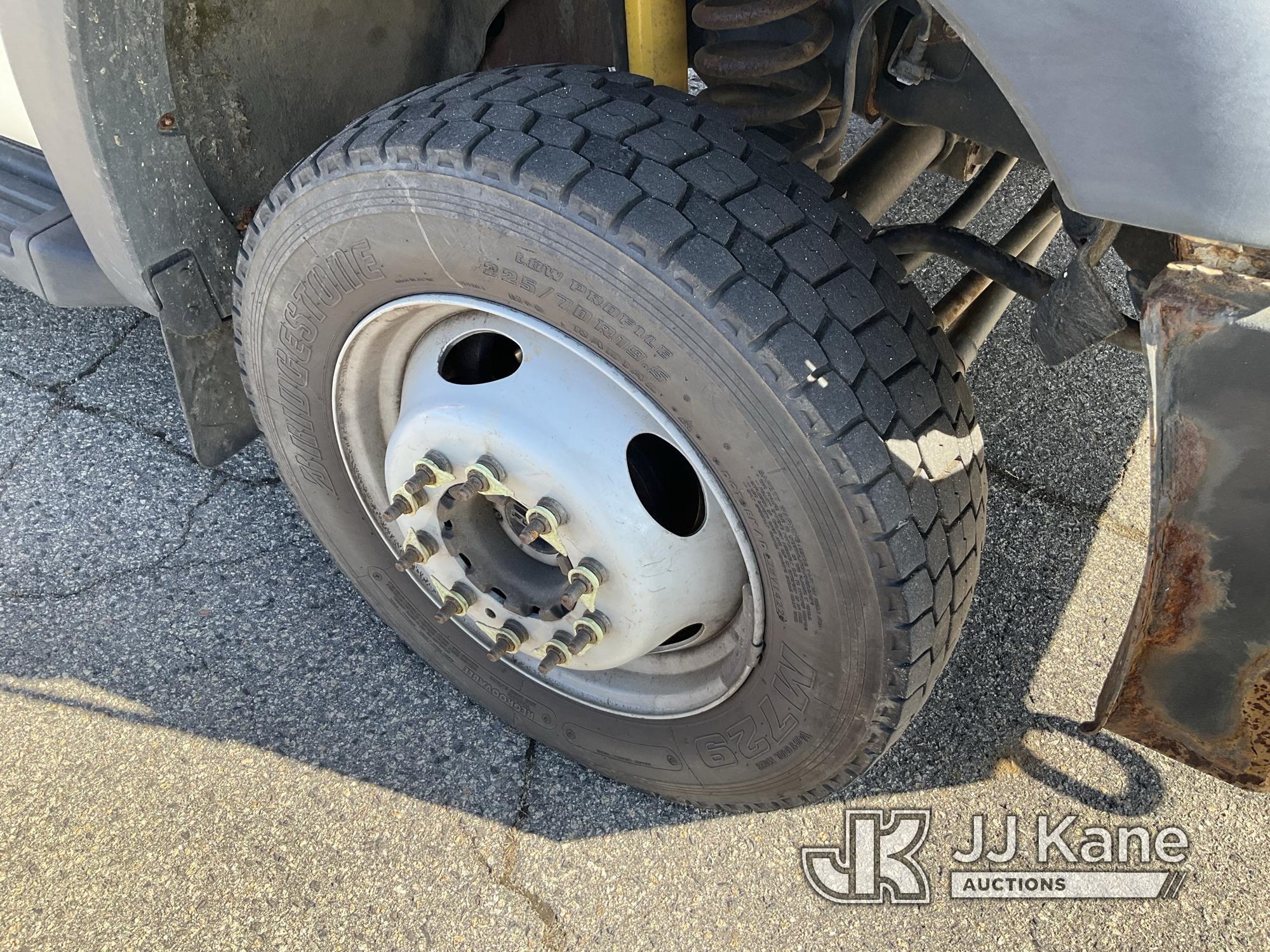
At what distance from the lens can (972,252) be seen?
A: 5.56 feet

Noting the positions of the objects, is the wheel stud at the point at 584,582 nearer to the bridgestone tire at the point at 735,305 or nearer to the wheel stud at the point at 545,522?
the wheel stud at the point at 545,522

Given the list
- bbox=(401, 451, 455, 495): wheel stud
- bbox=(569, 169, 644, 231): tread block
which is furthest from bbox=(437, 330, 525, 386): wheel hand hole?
bbox=(569, 169, 644, 231): tread block

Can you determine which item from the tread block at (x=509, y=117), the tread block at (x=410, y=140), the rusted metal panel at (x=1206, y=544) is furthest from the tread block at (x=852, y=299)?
the tread block at (x=410, y=140)

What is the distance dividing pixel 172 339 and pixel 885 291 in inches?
54.7

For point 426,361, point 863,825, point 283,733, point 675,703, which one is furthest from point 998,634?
point 283,733

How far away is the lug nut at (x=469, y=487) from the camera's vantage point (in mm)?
1610

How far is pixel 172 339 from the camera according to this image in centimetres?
196

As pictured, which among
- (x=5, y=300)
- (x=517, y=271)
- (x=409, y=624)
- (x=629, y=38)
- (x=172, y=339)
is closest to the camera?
(x=517, y=271)

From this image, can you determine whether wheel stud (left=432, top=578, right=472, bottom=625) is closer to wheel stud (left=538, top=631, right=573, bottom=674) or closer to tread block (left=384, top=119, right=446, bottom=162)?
wheel stud (left=538, top=631, right=573, bottom=674)

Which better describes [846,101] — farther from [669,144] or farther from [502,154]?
[502,154]

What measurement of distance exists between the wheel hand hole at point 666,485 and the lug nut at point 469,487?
24 cm

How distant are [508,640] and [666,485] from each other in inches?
16.8

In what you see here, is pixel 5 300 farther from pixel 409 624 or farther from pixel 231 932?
pixel 231 932

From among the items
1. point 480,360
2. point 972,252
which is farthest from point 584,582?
point 972,252
